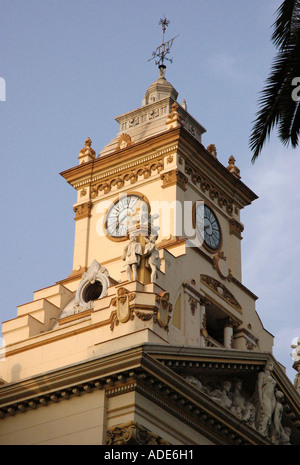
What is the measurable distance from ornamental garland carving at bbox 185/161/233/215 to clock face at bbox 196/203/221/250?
1.00 m

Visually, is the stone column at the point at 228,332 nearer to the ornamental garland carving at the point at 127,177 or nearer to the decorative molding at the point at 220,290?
the decorative molding at the point at 220,290

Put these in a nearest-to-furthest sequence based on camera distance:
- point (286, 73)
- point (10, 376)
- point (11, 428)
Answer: point (286, 73), point (11, 428), point (10, 376)

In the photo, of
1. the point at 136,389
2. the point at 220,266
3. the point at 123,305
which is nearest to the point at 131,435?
the point at 136,389

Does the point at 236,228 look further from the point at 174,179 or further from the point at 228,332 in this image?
the point at 228,332

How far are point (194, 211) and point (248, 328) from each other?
5354 millimetres

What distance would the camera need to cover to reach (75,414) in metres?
31.2

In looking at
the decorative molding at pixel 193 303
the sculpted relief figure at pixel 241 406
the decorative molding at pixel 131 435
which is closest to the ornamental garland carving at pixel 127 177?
the decorative molding at pixel 193 303

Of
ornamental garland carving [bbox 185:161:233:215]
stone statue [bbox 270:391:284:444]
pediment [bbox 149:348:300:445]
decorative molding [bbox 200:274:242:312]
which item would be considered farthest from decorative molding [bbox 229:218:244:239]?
stone statue [bbox 270:391:284:444]

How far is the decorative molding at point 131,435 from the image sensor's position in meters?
29.3

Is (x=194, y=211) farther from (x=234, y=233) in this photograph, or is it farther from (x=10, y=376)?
(x=10, y=376)

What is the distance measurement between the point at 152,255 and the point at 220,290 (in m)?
6.57

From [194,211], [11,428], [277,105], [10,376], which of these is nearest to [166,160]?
[194,211]

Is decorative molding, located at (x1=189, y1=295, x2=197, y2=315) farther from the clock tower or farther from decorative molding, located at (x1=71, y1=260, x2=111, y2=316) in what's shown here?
decorative molding, located at (x1=71, y1=260, x2=111, y2=316)

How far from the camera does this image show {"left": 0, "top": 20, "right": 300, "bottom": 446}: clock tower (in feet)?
101
